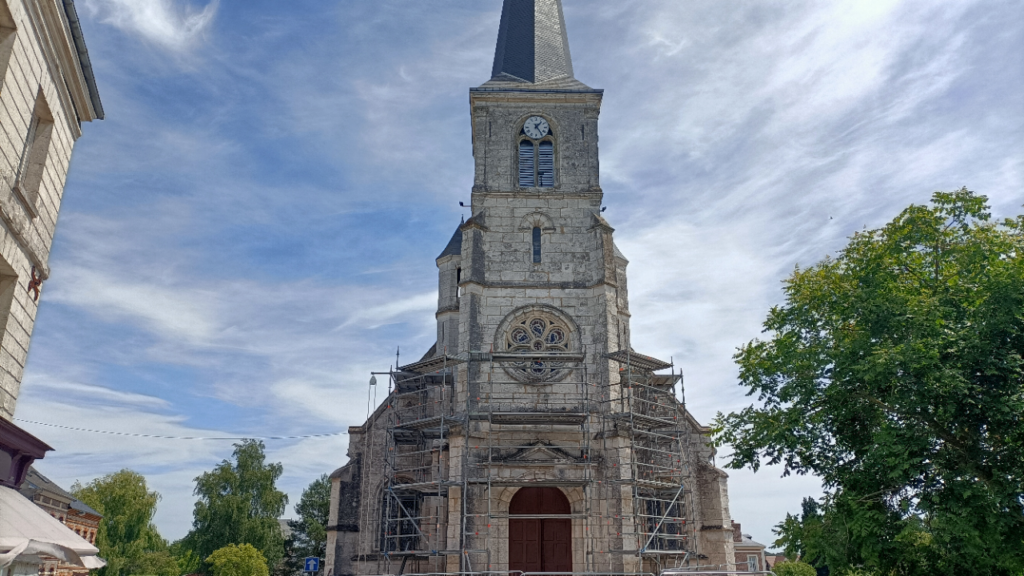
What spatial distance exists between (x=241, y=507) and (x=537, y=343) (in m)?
23.5

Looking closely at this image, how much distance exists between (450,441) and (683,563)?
790cm

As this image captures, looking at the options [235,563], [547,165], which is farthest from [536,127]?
[235,563]

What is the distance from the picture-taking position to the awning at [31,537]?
7.14 m

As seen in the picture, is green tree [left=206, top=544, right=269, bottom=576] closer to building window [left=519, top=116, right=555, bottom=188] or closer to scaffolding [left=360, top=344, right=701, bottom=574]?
scaffolding [left=360, top=344, right=701, bottom=574]

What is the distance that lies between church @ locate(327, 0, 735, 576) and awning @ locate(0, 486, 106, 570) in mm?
12163

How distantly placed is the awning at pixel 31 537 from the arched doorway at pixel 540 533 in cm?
1422

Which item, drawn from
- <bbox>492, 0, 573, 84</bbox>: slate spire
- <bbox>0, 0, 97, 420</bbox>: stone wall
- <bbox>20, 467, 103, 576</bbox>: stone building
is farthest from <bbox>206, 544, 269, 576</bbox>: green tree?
<bbox>0, 0, 97, 420</bbox>: stone wall

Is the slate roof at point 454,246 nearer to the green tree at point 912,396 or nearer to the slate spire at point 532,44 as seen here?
the slate spire at point 532,44

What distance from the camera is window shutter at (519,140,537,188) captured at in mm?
25422

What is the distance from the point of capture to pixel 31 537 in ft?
24.9

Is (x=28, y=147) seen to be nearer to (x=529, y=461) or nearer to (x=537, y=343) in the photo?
(x=529, y=461)

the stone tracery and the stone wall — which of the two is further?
the stone tracery

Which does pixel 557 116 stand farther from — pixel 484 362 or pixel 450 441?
pixel 450 441

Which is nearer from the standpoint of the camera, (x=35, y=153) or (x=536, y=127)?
(x=35, y=153)
